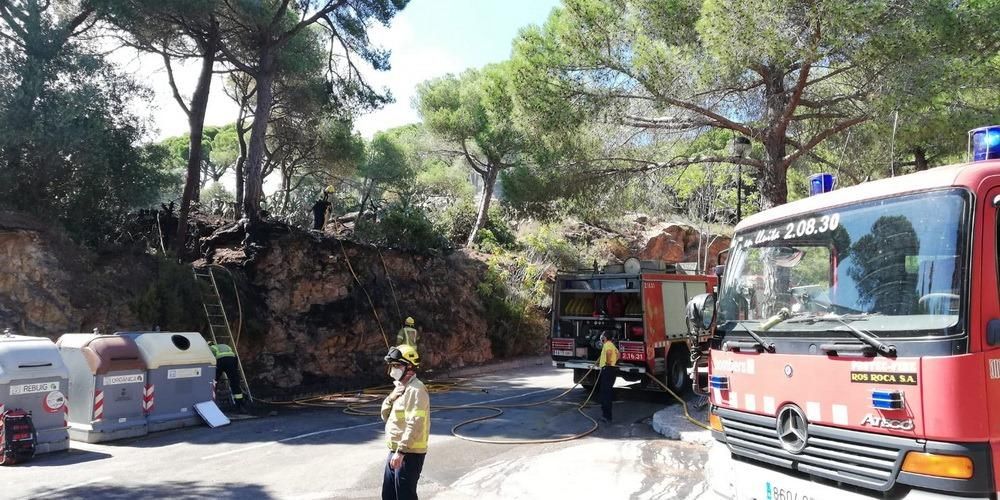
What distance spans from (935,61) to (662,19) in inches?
166

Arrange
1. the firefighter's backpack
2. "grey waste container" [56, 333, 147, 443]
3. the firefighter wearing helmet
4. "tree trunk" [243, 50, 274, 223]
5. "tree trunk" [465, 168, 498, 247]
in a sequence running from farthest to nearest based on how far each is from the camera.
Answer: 1. "tree trunk" [465, 168, 498, 247]
2. "tree trunk" [243, 50, 274, 223]
3. "grey waste container" [56, 333, 147, 443]
4. the firefighter's backpack
5. the firefighter wearing helmet

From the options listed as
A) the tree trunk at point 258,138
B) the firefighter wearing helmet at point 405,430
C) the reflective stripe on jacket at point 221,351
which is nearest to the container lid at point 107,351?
the reflective stripe on jacket at point 221,351

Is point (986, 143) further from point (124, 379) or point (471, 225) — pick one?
point (471, 225)

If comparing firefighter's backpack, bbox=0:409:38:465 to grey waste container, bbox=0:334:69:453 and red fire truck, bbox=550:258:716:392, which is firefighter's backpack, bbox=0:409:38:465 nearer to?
grey waste container, bbox=0:334:69:453

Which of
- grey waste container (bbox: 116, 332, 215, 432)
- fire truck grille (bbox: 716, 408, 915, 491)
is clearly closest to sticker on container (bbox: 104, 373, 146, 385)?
grey waste container (bbox: 116, 332, 215, 432)

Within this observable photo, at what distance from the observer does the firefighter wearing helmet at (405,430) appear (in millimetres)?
4728

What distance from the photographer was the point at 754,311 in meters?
5.01

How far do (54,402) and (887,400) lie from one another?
8.96m

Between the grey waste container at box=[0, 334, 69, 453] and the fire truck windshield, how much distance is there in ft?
26.1

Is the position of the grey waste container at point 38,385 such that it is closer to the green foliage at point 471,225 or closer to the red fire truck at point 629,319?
the red fire truck at point 629,319

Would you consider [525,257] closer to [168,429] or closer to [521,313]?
[521,313]

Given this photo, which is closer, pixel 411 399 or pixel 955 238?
pixel 955 238

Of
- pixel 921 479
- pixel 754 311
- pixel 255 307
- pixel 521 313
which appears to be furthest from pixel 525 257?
pixel 921 479

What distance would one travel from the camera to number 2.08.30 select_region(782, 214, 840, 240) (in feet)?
15.1
